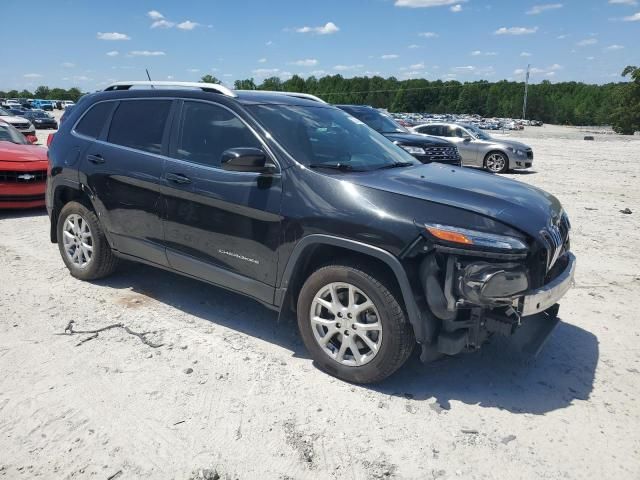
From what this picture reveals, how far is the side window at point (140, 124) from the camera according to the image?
4.46 meters

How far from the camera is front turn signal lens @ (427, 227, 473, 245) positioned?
9.87 feet

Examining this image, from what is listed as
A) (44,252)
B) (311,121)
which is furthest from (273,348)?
(44,252)

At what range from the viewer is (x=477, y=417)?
3.18 metres

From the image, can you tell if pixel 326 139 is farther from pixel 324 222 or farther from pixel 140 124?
pixel 140 124

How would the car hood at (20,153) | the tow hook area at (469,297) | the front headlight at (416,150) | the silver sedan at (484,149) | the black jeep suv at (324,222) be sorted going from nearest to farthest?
the tow hook area at (469,297), the black jeep suv at (324,222), the car hood at (20,153), the front headlight at (416,150), the silver sedan at (484,149)

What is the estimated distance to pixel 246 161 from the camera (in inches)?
141

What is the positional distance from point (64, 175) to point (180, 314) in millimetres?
1932

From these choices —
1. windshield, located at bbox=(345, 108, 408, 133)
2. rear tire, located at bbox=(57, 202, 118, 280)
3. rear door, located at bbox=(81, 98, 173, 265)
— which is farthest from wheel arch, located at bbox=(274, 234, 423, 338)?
windshield, located at bbox=(345, 108, 408, 133)

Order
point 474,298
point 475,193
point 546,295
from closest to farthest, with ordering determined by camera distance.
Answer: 1. point 474,298
2. point 546,295
3. point 475,193

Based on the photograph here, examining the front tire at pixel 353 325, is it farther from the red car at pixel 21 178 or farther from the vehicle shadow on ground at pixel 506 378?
the red car at pixel 21 178

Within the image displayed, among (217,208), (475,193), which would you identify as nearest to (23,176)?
(217,208)

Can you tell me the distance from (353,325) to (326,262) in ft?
1.55

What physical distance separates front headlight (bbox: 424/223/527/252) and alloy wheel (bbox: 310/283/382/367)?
2.05 feet

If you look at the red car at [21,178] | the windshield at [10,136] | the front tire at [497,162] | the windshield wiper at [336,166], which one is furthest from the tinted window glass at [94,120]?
the front tire at [497,162]
